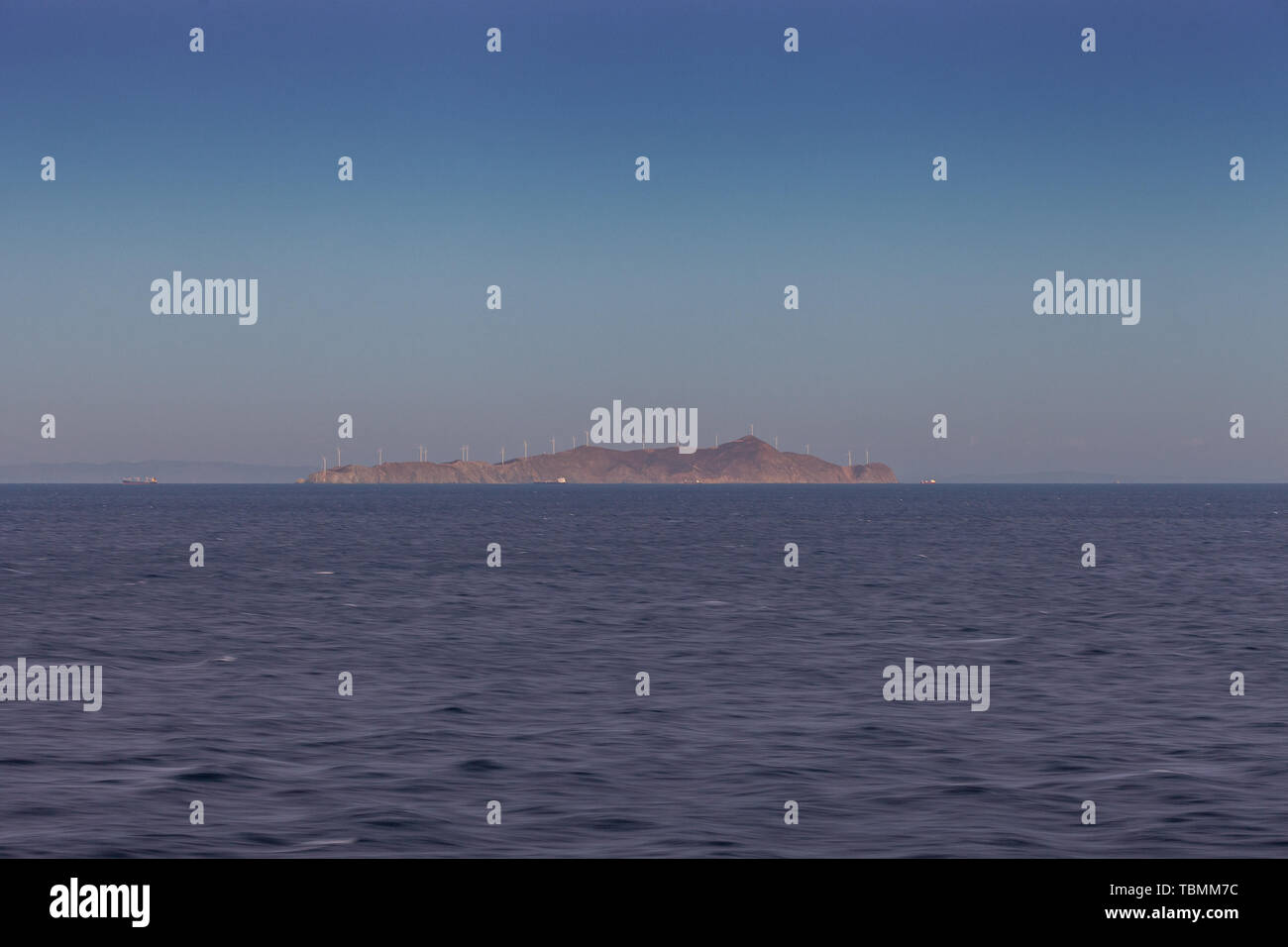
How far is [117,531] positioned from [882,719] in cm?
13165

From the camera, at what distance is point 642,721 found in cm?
2859

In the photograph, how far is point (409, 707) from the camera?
100 feet

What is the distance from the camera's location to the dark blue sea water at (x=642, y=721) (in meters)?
19.1

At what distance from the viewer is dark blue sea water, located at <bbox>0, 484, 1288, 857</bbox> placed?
1914 centimetres

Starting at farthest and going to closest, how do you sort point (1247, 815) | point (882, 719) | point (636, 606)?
point (636, 606) < point (882, 719) < point (1247, 815)

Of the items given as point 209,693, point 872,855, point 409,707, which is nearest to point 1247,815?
point 872,855

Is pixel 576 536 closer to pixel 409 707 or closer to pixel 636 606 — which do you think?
pixel 636 606

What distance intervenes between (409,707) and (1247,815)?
62.5 feet

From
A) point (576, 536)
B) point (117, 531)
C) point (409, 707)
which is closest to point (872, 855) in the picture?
point (409, 707)

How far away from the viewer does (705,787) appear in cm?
2188
